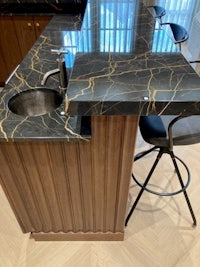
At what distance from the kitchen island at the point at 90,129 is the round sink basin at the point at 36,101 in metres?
0.04

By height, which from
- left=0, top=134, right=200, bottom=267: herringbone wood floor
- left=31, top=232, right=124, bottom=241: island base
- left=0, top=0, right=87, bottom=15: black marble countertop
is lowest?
left=0, top=134, right=200, bottom=267: herringbone wood floor

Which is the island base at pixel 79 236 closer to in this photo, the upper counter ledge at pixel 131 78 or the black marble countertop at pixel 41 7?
the upper counter ledge at pixel 131 78

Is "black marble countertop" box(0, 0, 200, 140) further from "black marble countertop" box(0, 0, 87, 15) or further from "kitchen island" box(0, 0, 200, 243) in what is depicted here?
"black marble countertop" box(0, 0, 87, 15)

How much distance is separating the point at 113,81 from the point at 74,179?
1.81 ft

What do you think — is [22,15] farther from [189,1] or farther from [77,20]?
[189,1]

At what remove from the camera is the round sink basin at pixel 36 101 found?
117 cm

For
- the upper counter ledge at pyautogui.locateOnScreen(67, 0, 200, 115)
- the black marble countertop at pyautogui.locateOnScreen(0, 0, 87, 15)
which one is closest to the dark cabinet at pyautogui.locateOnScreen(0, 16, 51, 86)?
the black marble countertop at pyautogui.locateOnScreen(0, 0, 87, 15)

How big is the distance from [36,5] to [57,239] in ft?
8.75

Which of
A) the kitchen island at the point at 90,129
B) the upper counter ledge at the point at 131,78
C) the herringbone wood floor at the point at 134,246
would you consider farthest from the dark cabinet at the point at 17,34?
the herringbone wood floor at the point at 134,246

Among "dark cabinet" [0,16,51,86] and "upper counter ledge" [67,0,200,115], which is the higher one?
"upper counter ledge" [67,0,200,115]

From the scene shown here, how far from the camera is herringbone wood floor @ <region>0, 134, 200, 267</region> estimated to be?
1351 mm

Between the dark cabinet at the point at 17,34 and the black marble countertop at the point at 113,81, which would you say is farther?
the dark cabinet at the point at 17,34

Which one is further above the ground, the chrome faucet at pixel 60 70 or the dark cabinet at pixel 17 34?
the chrome faucet at pixel 60 70

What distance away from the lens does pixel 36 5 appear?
2.60 metres
